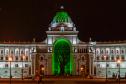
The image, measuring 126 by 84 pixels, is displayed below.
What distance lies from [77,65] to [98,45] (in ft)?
32.3

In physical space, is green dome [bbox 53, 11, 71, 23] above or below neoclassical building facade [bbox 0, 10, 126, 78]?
above

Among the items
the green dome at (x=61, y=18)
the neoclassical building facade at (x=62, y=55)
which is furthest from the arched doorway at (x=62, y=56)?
the green dome at (x=61, y=18)

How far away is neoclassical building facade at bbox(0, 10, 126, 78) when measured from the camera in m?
143

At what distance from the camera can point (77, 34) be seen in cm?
14700

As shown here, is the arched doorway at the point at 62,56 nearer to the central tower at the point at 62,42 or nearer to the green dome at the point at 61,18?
the central tower at the point at 62,42

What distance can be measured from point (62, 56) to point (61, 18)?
14.4 metres

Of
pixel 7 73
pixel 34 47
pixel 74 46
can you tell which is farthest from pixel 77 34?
pixel 7 73

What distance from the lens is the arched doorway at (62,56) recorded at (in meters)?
142

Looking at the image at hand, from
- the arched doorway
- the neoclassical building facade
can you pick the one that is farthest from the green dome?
the arched doorway

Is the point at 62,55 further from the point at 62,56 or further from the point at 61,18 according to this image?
the point at 61,18

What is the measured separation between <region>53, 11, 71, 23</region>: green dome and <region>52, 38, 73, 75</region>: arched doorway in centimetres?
658

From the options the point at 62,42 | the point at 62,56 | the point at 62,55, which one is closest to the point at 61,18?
the point at 62,42

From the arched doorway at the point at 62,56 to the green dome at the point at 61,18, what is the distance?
6578 mm

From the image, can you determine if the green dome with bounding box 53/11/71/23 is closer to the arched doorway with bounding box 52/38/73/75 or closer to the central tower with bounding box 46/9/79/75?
the central tower with bounding box 46/9/79/75
